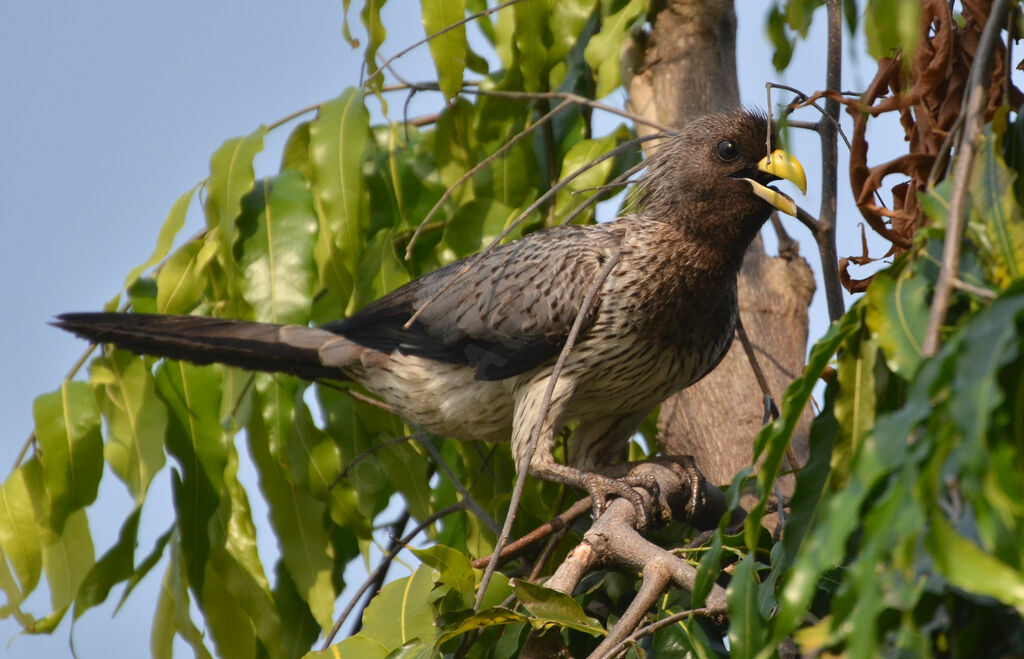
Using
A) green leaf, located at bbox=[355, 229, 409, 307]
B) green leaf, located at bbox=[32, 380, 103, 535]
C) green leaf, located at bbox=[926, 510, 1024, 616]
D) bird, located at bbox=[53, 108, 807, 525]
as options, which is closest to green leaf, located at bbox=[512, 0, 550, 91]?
bird, located at bbox=[53, 108, 807, 525]

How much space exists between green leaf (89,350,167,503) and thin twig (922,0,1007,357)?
2455 mm

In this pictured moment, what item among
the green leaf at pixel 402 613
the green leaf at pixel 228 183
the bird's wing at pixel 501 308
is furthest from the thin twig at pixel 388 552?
the green leaf at pixel 228 183

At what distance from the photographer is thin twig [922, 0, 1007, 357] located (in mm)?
1314

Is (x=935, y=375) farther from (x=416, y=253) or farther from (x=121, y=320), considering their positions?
(x=416, y=253)

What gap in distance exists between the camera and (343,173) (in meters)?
3.49

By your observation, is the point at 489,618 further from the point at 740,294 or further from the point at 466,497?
the point at 740,294

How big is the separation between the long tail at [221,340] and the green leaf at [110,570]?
20.2 inches

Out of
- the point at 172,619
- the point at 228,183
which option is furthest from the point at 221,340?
the point at 172,619

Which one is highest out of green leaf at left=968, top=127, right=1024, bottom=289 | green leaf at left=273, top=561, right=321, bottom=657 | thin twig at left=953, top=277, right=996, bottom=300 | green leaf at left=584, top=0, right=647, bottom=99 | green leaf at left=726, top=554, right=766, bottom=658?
green leaf at left=584, top=0, right=647, bottom=99

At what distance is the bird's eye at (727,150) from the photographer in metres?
3.56

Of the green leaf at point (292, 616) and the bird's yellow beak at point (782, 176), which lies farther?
the green leaf at point (292, 616)

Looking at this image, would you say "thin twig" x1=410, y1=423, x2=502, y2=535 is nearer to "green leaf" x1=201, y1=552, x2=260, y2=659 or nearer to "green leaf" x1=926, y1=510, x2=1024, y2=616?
"green leaf" x1=201, y1=552, x2=260, y2=659

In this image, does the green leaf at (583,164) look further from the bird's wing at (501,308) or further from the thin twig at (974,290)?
the thin twig at (974,290)

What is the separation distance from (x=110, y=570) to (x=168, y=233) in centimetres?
108
